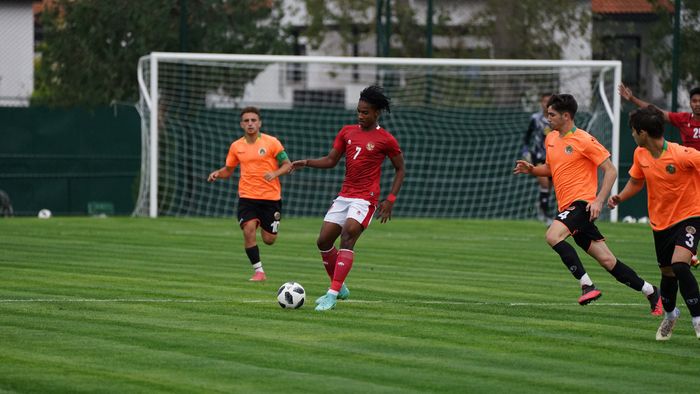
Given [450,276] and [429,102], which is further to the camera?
[429,102]

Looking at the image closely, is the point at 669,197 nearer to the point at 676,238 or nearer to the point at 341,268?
the point at 676,238

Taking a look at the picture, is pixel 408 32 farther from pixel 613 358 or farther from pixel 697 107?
pixel 613 358

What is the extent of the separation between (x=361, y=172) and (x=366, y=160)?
0.43 feet

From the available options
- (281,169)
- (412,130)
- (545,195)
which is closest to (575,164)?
(281,169)

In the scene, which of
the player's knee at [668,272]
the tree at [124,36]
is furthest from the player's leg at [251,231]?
the tree at [124,36]

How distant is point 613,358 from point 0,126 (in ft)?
76.9

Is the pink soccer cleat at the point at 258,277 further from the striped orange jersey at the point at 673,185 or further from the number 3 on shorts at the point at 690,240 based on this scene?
the number 3 on shorts at the point at 690,240

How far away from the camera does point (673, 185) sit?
1083 cm

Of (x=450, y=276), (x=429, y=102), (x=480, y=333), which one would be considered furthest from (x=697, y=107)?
(x=429, y=102)

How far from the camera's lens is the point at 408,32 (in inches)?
1403

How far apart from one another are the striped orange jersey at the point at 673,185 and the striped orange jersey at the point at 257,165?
6597 millimetres

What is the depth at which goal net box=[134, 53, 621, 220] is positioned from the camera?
29406 mm

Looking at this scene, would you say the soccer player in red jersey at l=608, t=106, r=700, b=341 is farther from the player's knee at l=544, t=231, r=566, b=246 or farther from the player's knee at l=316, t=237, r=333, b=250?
the player's knee at l=316, t=237, r=333, b=250

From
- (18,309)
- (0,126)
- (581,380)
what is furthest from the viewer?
(0,126)
